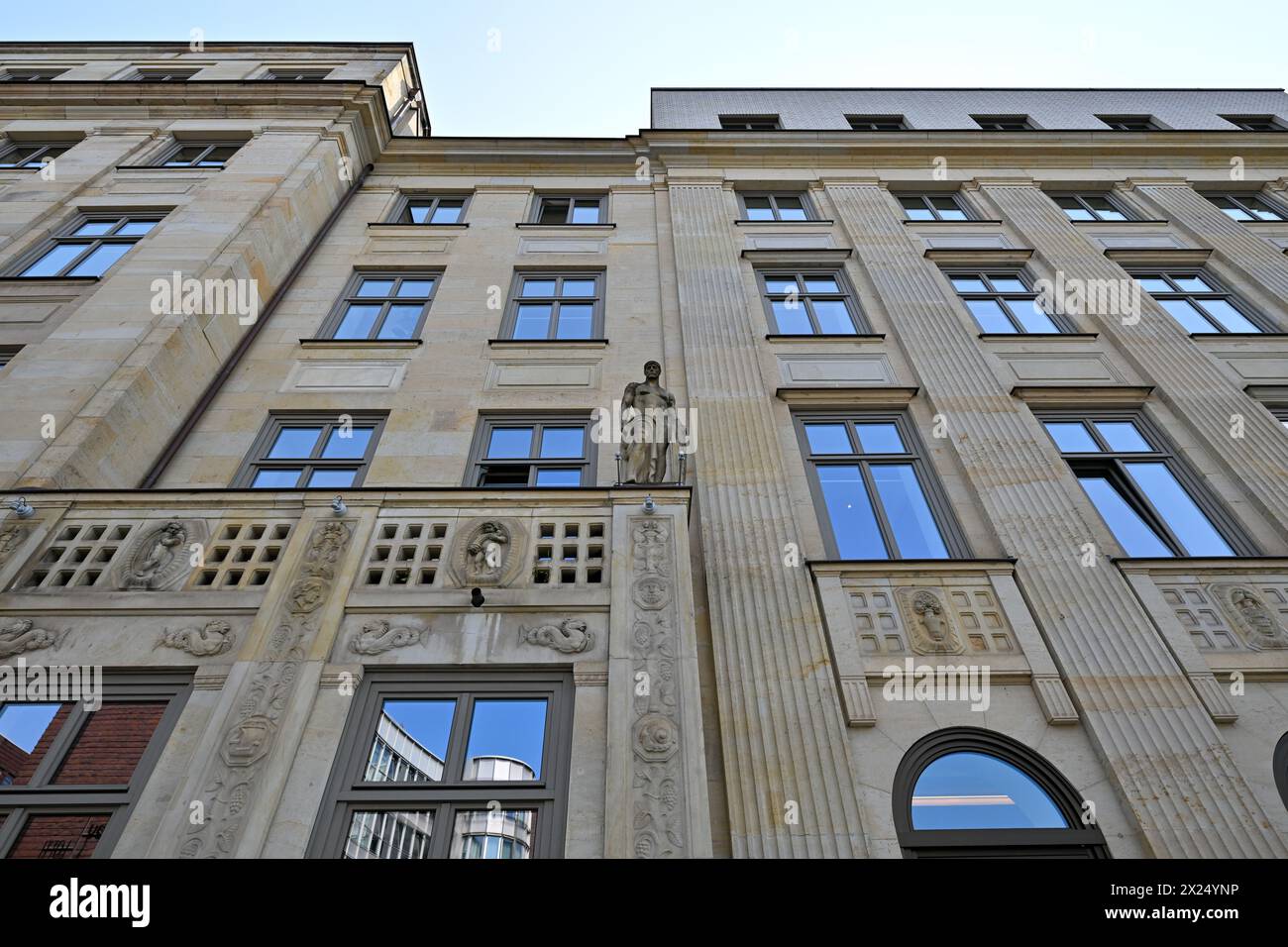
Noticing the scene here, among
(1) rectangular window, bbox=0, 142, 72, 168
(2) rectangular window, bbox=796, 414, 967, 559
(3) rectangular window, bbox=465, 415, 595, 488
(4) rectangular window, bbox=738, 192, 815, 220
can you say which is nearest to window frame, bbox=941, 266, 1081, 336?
(2) rectangular window, bbox=796, 414, 967, 559

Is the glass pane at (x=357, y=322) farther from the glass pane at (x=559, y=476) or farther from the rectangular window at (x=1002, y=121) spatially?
the rectangular window at (x=1002, y=121)

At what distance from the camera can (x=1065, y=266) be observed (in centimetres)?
1412

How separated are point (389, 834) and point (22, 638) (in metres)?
3.91

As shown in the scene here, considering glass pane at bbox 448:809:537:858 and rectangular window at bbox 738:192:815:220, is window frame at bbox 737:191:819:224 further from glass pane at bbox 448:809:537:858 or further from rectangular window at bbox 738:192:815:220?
glass pane at bbox 448:809:537:858

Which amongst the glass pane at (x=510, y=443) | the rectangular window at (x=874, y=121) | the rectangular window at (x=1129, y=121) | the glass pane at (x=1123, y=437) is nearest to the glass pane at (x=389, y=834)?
the glass pane at (x=510, y=443)

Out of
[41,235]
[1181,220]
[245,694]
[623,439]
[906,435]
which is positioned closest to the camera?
[245,694]

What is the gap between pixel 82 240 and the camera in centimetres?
1388

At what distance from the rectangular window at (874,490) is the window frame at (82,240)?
1176cm

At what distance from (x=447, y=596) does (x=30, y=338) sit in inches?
359

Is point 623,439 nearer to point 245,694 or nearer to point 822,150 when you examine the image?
point 245,694

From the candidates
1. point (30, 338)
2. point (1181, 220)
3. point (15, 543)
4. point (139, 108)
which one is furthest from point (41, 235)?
point (1181, 220)

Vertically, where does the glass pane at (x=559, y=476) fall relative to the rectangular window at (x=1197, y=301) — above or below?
below

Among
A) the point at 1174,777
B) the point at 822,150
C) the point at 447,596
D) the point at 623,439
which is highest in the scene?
the point at 822,150

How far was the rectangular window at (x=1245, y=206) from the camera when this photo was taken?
1707 cm
